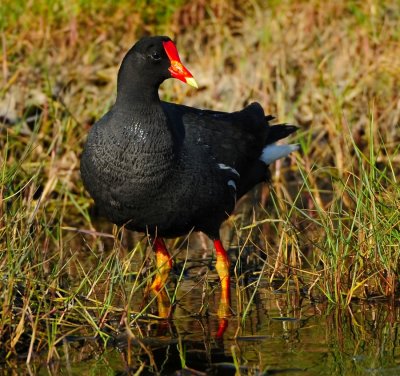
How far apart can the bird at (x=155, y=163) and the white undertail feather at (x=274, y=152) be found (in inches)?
26.0

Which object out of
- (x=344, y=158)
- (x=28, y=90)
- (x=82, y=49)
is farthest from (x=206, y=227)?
(x=82, y=49)

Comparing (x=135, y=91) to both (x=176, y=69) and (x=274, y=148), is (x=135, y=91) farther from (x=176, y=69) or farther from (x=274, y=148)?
(x=274, y=148)

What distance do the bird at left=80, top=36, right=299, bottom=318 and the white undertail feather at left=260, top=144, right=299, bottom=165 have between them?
0.66 m

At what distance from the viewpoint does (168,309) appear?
5070 millimetres

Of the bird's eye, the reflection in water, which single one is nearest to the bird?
the bird's eye

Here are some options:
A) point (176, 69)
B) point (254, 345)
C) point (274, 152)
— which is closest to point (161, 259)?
point (274, 152)

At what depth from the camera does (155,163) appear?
521cm

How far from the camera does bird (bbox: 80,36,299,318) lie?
17.0 ft

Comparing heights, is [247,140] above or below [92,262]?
above

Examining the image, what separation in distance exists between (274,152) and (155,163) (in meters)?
1.42

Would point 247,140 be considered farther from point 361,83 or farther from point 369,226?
point 361,83

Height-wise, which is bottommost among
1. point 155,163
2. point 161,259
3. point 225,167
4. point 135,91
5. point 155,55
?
point 161,259

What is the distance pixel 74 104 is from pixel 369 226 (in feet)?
11.2

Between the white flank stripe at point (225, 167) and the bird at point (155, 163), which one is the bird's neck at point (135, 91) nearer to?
the bird at point (155, 163)
